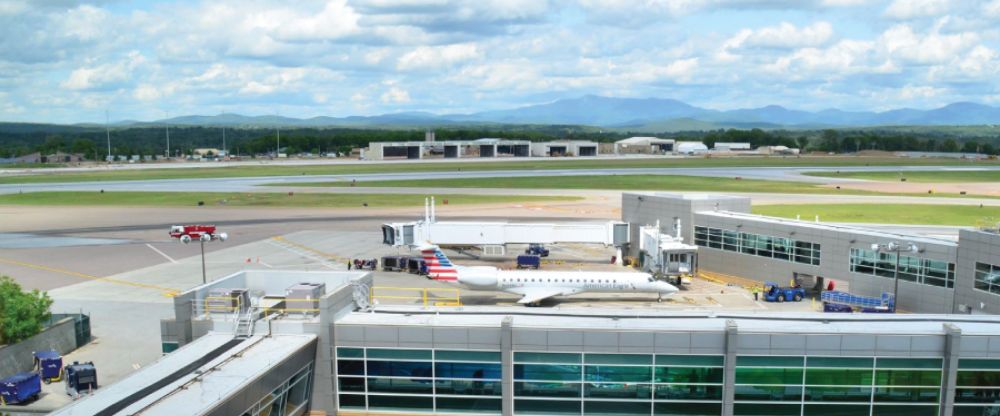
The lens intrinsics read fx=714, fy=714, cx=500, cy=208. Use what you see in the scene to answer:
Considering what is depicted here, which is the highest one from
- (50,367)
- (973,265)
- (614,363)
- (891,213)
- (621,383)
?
(614,363)

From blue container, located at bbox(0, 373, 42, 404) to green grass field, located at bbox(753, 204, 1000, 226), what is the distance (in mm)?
84098

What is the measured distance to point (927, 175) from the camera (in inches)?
6900

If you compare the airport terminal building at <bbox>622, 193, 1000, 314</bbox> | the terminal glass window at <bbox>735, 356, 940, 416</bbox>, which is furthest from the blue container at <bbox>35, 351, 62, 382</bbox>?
the airport terminal building at <bbox>622, 193, 1000, 314</bbox>

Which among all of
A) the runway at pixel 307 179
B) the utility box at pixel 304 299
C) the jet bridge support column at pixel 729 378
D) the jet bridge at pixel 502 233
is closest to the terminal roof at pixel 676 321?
the jet bridge support column at pixel 729 378

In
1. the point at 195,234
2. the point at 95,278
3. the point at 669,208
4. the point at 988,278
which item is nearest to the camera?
the point at 988,278

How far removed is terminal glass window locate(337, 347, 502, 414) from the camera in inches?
885

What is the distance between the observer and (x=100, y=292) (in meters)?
56.8

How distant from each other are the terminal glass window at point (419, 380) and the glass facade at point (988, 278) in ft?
109

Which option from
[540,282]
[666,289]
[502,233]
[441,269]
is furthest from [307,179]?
[666,289]

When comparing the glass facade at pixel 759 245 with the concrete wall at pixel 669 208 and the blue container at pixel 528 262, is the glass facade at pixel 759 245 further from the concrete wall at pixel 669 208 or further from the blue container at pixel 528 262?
the blue container at pixel 528 262

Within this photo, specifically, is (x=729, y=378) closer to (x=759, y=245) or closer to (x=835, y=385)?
(x=835, y=385)

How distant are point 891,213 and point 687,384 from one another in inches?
3507

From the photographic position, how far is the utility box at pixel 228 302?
24.3m

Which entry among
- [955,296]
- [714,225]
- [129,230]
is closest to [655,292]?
[714,225]
